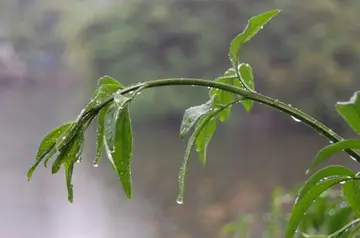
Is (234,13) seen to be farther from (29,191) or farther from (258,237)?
(29,191)

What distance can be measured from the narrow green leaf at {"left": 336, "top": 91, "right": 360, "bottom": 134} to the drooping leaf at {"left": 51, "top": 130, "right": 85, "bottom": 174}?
4.4 inches

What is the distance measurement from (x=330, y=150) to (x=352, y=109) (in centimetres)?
2

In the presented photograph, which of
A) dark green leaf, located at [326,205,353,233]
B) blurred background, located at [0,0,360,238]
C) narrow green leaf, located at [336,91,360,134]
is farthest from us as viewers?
blurred background, located at [0,0,360,238]

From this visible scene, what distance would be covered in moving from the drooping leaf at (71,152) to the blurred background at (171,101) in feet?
2.69

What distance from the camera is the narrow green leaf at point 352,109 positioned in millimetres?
186

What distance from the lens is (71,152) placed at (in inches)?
9.0

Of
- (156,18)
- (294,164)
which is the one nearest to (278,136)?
(294,164)

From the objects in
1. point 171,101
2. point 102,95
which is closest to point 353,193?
point 102,95

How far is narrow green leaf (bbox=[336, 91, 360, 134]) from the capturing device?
7.3 inches

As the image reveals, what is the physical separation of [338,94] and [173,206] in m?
0.43

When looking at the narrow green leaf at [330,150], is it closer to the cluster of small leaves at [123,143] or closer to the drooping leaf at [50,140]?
the cluster of small leaves at [123,143]

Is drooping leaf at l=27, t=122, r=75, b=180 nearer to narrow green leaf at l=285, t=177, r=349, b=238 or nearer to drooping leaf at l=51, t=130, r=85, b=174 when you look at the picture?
drooping leaf at l=51, t=130, r=85, b=174

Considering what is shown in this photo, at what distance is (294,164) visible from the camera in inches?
45.0

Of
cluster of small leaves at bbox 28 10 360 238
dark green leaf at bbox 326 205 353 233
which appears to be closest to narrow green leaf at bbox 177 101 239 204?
cluster of small leaves at bbox 28 10 360 238
